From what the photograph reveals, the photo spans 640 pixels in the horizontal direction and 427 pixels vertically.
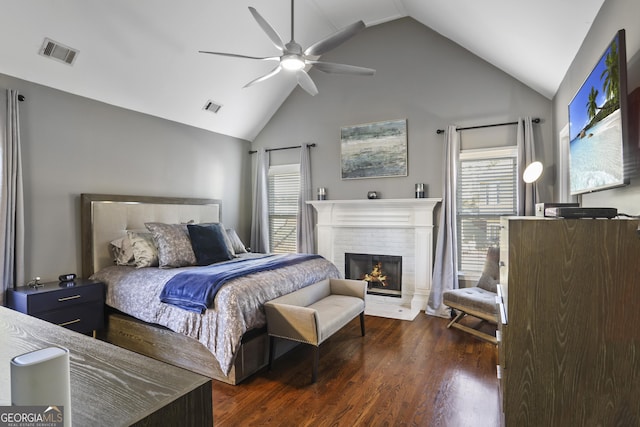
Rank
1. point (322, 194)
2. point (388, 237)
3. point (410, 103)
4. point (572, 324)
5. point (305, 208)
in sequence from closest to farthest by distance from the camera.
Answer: point (572, 324) < point (410, 103) < point (388, 237) < point (322, 194) < point (305, 208)

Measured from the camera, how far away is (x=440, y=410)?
2336 millimetres

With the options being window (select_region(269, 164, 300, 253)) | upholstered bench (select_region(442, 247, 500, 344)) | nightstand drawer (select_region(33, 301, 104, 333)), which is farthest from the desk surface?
window (select_region(269, 164, 300, 253))

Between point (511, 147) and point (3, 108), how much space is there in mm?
5189

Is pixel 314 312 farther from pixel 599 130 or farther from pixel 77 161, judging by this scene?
pixel 77 161

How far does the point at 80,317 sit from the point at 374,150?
3911 millimetres

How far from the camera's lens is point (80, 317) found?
3.25m

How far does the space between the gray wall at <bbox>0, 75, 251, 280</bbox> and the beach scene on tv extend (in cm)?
440

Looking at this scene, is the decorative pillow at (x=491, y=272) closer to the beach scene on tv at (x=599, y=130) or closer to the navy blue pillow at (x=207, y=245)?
the beach scene on tv at (x=599, y=130)


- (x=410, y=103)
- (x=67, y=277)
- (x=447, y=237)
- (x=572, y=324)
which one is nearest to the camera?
(x=572, y=324)

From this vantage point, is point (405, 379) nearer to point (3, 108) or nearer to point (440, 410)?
point (440, 410)

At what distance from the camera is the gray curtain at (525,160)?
12.6 ft

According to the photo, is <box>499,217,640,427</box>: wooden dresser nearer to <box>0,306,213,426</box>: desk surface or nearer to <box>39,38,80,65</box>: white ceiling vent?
<box>0,306,213,426</box>: desk surface

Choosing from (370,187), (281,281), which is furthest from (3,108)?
(370,187)

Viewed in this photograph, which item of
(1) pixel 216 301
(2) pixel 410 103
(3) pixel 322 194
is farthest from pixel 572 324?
(3) pixel 322 194
